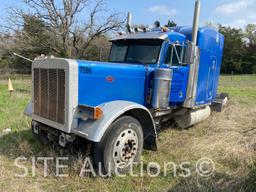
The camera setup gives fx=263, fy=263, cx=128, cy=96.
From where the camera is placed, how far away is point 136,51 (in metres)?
5.60

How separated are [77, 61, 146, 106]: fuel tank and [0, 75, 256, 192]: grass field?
3.51ft

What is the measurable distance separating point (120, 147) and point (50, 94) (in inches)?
55.2

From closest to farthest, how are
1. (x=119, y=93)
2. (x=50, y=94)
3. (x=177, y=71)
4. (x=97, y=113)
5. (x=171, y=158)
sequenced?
(x=97, y=113)
(x=50, y=94)
(x=119, y=93)
(x=171, y=158)
(x=177, y=71)

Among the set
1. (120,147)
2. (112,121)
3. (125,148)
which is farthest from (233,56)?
(112,121)

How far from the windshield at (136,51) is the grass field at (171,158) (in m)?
1.86

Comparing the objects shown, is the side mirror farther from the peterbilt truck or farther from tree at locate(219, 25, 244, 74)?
tree at locate(219, 25, 244, 74)

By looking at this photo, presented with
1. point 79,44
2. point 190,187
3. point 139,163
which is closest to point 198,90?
point 139,163

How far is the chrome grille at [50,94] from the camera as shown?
397 centimetres

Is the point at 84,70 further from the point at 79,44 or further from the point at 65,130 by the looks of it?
the point at 79,44

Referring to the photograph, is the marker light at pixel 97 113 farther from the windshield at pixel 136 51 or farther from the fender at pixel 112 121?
the windshield at pixel 136 51

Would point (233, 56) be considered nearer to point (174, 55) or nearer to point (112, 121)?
point (174, 55)


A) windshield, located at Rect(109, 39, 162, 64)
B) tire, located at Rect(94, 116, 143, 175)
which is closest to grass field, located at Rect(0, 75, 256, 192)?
tire, located at Rect(94, 116, 143, 175)

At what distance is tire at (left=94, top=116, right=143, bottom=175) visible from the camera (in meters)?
3.90

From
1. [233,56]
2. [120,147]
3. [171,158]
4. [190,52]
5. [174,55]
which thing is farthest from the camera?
[233,56]
